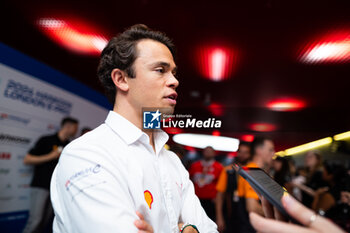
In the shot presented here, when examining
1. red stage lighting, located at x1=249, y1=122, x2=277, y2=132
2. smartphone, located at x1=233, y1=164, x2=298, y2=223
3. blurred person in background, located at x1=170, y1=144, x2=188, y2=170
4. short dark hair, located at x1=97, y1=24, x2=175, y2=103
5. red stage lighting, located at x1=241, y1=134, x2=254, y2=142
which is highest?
short dark hair, located at x1=97, y1=24, x2=175, y2=103

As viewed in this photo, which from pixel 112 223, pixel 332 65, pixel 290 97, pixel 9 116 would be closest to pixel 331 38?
pixel 332 65

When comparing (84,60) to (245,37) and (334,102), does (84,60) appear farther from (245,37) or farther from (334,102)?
(334,102)

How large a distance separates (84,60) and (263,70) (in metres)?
3.18

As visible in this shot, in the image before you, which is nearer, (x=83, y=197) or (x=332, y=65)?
(x=83, y=197)

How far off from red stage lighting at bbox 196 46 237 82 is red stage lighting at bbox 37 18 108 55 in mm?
1570

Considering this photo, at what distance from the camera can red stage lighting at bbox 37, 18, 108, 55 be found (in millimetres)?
3062

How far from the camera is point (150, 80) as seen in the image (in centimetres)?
92

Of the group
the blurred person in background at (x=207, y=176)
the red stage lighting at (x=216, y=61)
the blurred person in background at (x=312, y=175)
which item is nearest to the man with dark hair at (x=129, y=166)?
the blurred person in background at (x=207, y=176)

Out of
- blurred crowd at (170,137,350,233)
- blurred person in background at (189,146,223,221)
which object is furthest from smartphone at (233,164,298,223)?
blurred person in background at (189,146,223,221)

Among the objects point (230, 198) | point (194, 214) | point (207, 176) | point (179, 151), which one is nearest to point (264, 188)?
point (194, 214)

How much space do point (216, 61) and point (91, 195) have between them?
369cm

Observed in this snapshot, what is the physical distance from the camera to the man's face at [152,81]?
0.91 m

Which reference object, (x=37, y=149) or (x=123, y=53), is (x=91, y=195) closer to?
(x=123, y=53)

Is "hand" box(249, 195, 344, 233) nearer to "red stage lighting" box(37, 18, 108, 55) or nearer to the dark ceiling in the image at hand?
the dark ceiling
